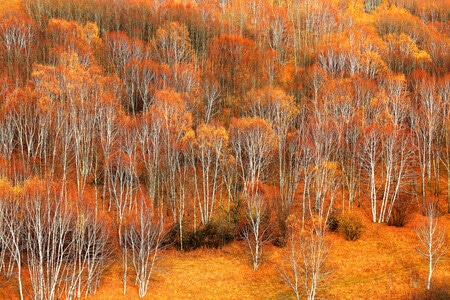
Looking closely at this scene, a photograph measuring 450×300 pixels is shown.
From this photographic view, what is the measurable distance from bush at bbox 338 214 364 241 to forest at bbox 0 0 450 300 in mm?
218

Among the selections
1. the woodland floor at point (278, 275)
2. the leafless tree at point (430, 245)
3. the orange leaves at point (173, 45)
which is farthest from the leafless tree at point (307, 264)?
the orange leaves at point (173, 45)

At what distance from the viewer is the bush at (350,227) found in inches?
1858

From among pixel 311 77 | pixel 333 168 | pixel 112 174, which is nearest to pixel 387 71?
pixel 311 77

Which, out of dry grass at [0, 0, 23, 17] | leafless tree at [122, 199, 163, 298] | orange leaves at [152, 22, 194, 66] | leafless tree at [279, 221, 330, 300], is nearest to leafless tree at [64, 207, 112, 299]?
leafless tree at [122, 199, 163, 298]

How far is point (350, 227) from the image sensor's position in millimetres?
47312

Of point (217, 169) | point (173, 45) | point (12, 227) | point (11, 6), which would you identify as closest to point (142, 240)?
point (12, 227)

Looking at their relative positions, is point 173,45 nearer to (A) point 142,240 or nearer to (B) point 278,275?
(B) point 278,275

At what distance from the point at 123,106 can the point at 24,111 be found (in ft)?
51.9

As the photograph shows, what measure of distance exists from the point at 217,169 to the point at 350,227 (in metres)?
19.0

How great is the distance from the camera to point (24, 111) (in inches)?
2119

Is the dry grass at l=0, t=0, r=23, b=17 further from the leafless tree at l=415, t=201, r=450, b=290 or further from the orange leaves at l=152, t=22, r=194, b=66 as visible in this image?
the leafless tree at l=415, t=201, r=450, b=290

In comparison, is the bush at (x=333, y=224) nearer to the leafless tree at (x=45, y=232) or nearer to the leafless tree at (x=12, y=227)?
the leafless tree at (x=45, y=232)

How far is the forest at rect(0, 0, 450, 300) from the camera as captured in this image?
126 ft

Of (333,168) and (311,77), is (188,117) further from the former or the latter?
(311,77)
